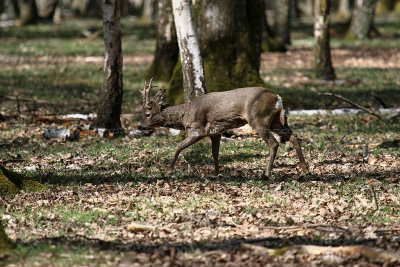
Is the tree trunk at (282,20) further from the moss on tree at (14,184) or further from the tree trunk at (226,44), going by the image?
the moss on tree at (14,184)

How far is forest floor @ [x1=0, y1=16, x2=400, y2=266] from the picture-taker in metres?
6.88

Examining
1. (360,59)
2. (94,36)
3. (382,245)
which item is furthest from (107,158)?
(94,36)

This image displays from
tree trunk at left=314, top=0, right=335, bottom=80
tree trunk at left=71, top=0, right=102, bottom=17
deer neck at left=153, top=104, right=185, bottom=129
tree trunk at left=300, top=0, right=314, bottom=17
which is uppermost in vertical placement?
deer neck at left=153, top=104, right=185, bottom=129

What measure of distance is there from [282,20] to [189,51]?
69.1 feet

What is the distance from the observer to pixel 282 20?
3275 cm

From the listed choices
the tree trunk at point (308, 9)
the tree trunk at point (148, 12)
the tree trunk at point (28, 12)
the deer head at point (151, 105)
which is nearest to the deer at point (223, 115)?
the deer head at point (151, 105)

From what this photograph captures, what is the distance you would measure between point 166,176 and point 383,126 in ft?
20.5

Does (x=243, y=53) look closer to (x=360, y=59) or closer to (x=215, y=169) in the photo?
(x=215, y=169)

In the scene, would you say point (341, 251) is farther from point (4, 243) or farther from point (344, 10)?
point (344, 10)

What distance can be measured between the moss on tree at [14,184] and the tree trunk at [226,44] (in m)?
6.26

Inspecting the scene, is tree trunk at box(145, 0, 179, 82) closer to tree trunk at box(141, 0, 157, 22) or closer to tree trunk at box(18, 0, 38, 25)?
tree trunk at box(18, 0, 38, 25)

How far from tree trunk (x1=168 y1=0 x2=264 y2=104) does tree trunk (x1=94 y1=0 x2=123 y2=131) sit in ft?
6.40

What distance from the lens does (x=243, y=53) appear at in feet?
50.8

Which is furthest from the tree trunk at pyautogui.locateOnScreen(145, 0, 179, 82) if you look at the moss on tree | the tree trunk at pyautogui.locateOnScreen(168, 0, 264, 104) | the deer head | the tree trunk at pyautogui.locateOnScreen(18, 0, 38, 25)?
the tree trunk at pyautogui.locateOnScreen(18, 0, 38, 25)
